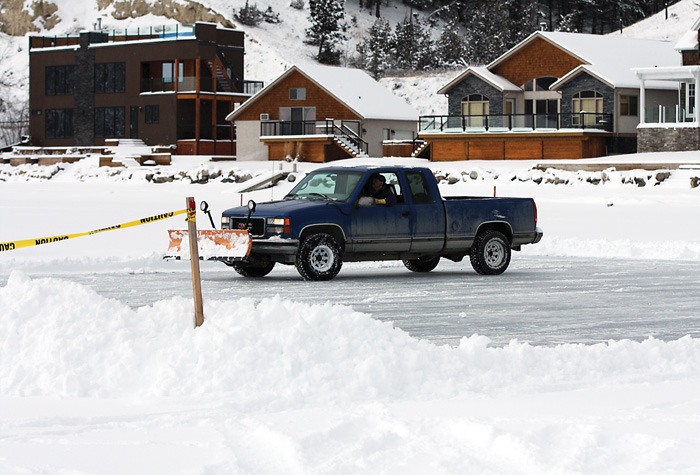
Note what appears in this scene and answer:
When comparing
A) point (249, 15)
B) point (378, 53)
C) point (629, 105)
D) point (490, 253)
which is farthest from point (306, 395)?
point (249, 15)

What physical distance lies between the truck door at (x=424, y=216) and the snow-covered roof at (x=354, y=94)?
50107mm

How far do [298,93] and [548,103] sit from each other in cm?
1491

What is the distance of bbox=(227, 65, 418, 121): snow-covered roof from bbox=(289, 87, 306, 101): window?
2.90 feet

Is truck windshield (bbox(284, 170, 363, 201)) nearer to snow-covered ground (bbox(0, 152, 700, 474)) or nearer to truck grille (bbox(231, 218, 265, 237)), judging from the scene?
truck grille (bbox(231, 218, 265, 237))

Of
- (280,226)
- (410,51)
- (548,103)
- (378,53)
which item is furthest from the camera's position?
(410,51)

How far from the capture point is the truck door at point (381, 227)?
21875 millimetres

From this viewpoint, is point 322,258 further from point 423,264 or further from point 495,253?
point 495,253

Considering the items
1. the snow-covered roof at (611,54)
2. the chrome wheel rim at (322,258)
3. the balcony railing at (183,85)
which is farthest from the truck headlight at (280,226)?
the balcony railing at (183,85)

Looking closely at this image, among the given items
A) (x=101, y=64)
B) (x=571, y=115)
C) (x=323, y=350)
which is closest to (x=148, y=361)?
(x=323, y=350)

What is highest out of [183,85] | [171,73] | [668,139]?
[171,73]

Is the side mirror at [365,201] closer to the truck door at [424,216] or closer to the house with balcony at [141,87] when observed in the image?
the truck door at [424,216]

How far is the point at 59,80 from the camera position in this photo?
88312 mm

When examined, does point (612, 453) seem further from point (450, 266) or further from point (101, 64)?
point (101, 64)

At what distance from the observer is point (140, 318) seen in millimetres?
12047
